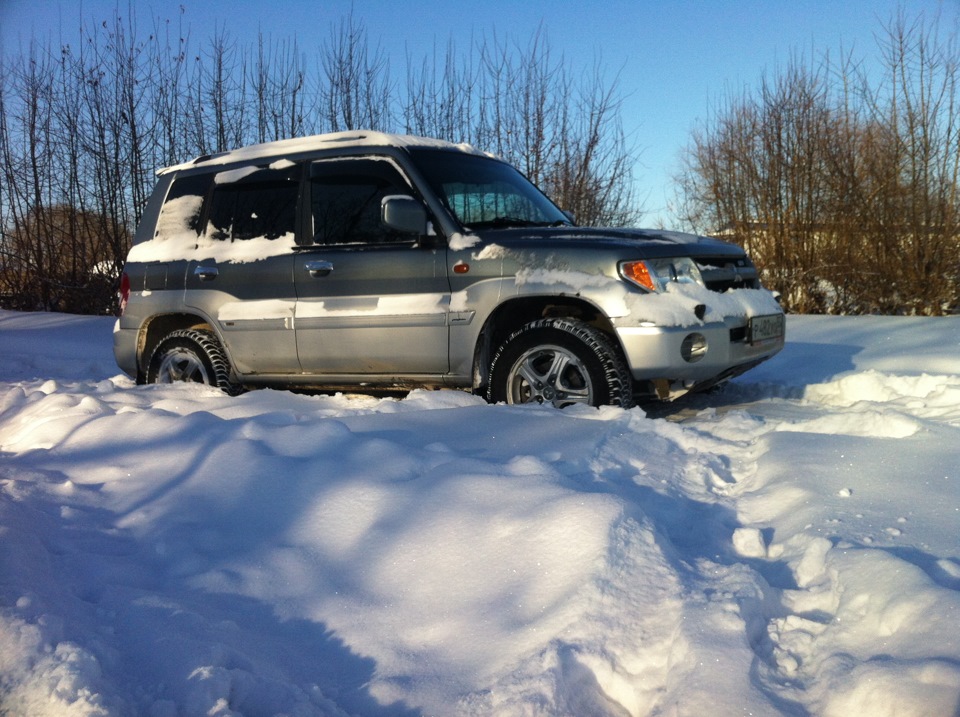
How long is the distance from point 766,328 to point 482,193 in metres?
1.94

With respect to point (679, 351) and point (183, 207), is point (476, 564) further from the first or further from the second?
point (183, 207)

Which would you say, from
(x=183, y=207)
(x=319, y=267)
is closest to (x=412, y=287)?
→ (x=319, y=267)

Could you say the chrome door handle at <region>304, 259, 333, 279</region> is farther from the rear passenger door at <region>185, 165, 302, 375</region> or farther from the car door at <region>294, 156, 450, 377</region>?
the rear passenger door at <region>185, 165, 302, 375</region>

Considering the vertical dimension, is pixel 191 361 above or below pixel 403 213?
below

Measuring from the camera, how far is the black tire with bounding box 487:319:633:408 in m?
4.79

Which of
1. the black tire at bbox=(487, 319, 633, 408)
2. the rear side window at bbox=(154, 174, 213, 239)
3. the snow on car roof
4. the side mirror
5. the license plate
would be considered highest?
the snow on car roof

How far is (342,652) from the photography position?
248 cm

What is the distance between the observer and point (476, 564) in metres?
2.84

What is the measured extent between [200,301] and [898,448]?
436 cm

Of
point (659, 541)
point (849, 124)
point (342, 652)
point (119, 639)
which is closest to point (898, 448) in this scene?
point (659, 541)

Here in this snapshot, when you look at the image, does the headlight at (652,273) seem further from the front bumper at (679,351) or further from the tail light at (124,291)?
the tail light at (124,291)

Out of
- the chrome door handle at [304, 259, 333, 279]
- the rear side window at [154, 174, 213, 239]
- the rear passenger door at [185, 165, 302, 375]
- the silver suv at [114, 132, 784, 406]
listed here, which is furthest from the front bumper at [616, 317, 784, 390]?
the rear side window at [154, 174, 213, 239]

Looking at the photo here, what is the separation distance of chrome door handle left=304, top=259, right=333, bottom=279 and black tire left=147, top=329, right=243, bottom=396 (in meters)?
0.98

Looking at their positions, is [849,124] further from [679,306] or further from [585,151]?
[679,306]
